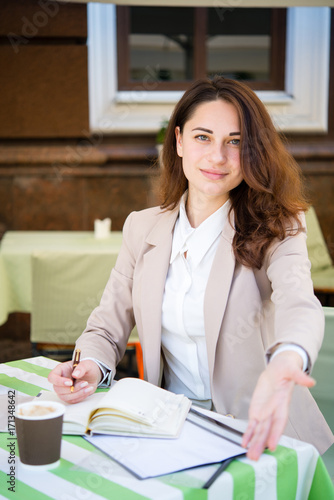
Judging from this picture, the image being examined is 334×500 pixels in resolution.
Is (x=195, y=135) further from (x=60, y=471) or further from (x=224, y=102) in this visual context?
(x=60, y=471)

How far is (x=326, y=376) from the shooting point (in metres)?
1.78

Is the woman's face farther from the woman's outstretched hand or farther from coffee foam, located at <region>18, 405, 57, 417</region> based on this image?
coffee foam, located at <region>18, 405, 57, 417</region>

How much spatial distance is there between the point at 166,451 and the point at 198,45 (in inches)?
181

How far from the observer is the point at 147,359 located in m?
1.66

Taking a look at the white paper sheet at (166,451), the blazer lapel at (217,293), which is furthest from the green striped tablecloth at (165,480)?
the blazer lapel at (217,293)

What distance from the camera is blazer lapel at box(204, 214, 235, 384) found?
1.54m

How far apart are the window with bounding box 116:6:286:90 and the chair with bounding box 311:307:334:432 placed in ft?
12.3

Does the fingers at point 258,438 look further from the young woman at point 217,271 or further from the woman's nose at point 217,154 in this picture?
the woman's nose at point 217,154

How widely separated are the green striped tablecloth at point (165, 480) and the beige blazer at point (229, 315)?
33 centimetres

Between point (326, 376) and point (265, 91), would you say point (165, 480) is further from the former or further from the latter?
point (265, 91)

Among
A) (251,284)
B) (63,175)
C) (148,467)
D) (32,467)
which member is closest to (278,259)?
(251,284)

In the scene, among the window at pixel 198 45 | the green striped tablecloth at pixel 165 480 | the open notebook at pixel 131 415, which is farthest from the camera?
the window at pixel 198 45

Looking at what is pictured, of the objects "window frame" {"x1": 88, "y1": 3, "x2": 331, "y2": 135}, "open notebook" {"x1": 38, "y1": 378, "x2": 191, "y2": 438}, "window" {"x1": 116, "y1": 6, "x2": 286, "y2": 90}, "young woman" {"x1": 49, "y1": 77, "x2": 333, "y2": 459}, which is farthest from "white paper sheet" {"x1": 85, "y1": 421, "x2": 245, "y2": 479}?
"window" {"x1": 116, "y1": 6, "x2": 286, "y2": 90}

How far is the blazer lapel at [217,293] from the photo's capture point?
5.04ft
